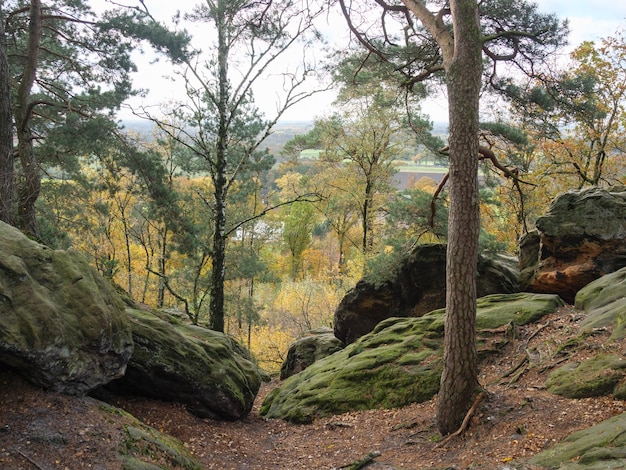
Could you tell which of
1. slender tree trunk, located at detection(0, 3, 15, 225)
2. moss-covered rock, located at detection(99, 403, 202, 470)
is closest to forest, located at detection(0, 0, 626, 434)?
slender tree trunk, located at detection(0, 3, 15, 225)

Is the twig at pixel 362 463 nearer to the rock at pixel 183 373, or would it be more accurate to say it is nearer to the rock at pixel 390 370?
the rock at pixel 390 370

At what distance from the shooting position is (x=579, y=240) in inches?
388

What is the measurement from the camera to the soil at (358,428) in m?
4.08

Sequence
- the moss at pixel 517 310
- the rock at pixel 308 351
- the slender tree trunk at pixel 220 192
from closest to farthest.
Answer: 1. the moss at pixel 517 310
2. the slender tree trunk at pixel 220 192
3. the rock at pixel 308 351

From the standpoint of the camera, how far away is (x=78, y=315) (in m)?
5.08

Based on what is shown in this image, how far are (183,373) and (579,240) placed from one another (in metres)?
8.82

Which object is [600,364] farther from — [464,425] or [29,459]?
[29,459]

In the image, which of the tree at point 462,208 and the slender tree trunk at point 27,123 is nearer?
the tree at point 462,208

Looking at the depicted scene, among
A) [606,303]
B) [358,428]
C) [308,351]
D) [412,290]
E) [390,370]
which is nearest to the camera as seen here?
[358,428]

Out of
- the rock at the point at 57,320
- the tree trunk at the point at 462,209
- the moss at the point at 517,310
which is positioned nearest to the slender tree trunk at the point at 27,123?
the rock at the point at 57,320

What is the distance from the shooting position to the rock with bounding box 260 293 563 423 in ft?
26.8

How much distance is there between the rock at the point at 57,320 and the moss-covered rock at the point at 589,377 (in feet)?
18.7

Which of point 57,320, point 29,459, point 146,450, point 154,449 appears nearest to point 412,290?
point 154,449

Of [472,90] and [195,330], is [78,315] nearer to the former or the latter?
[195,330]
